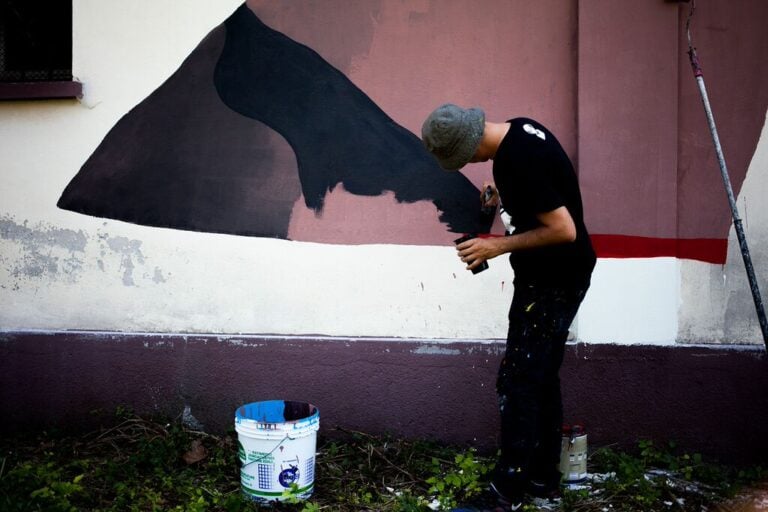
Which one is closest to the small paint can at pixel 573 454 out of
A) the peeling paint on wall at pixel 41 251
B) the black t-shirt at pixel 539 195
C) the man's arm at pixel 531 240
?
the black t-shirt at pixel 539 195

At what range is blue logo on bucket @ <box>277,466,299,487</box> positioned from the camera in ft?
10.3

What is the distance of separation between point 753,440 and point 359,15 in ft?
10.6

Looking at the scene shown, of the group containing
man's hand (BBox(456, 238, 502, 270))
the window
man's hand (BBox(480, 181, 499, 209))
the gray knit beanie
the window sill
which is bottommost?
man's hand (BBox(456, 238, 502, 270))

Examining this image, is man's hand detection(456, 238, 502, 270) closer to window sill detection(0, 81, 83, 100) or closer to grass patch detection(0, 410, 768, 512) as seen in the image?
grass patch detection(0, 410, 768, 512)

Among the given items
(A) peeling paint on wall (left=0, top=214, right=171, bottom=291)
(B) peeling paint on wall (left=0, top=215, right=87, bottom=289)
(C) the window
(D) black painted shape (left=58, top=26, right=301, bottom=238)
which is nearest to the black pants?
(D) black painted shape (left=58, top=26, right=301, bottom=238)

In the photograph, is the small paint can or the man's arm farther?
the small paint can

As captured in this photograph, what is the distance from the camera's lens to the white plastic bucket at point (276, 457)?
3127mm

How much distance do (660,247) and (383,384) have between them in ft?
5.64

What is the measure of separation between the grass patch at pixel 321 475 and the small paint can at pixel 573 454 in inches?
4.7

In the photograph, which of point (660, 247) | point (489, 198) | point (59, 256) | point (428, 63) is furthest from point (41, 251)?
point (660, 247)

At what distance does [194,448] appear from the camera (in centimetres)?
372

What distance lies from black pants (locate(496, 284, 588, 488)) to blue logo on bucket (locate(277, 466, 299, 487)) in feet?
3.14

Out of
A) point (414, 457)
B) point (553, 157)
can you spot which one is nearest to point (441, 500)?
point (414, 457)

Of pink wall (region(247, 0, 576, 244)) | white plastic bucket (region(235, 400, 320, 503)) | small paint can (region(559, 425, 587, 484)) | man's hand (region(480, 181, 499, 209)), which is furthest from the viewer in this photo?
pink wall (region(247, 0, 576, 244))
